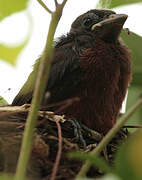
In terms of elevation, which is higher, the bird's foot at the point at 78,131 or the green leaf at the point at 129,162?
the green leaf at the point at 129,162

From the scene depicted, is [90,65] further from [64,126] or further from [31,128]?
[31,128]

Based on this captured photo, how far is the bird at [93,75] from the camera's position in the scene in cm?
268

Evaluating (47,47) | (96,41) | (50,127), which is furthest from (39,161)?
(96,41)

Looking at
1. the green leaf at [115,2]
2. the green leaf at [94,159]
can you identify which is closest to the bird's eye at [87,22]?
the green leaf at [115,2]

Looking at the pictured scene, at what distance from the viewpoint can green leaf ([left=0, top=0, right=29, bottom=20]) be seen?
35.3 inches

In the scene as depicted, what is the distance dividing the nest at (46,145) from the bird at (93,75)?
23 cm

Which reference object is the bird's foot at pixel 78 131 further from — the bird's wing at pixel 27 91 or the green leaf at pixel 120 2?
the green leaf at pixel 120 2

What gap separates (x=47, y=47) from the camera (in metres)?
1.01

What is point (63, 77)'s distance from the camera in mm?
2779

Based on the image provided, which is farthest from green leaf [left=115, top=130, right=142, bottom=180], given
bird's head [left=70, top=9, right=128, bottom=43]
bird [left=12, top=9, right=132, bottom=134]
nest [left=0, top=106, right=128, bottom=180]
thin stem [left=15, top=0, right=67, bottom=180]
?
bird's head [left=70, top=9, right=128, bottom=43]

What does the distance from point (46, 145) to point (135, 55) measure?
3.97 feet

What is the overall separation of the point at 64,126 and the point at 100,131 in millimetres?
497

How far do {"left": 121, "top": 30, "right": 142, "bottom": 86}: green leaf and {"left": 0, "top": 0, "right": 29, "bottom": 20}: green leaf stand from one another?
6.23 feet

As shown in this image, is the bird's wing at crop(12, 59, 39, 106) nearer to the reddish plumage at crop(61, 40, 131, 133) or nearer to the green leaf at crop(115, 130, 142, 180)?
the reddish plumage at crop(61, 40, 131, 133)
